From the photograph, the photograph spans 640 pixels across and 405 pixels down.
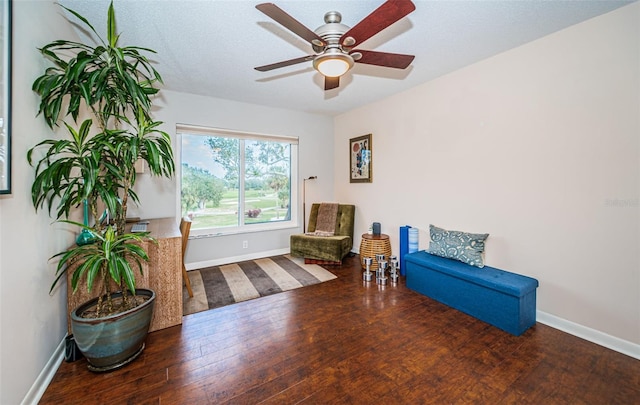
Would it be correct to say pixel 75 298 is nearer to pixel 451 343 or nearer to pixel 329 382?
pixel 329 382

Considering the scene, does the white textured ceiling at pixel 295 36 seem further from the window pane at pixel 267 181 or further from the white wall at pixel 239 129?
the window pane at pixel 267 181

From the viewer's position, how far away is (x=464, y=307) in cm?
241

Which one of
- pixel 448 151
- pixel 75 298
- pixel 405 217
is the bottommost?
pixel 75 298

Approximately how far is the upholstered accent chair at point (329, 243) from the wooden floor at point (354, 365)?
138 centimetres

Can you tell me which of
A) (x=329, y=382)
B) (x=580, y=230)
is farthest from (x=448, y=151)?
(x=329, y=382)

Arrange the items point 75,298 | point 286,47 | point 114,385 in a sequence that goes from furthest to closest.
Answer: point 286,47 < point 75,298 < point 114,385

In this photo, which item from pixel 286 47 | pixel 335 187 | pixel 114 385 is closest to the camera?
pixel 114 385

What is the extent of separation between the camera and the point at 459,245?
2.66 meters

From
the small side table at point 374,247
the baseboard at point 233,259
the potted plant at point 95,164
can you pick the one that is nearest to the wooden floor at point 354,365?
the potted plant at point 95,164

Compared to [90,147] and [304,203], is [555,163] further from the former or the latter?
[90,147]

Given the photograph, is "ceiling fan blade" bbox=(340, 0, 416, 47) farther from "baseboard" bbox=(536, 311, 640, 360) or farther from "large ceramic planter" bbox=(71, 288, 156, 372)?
"baseboard" bbox=(536, 311, 640, 360)

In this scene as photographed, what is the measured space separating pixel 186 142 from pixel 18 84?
2383mm

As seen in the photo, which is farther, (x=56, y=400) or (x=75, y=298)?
(x=75, y=298)

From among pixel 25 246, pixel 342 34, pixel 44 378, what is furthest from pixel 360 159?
pixel 44 378
